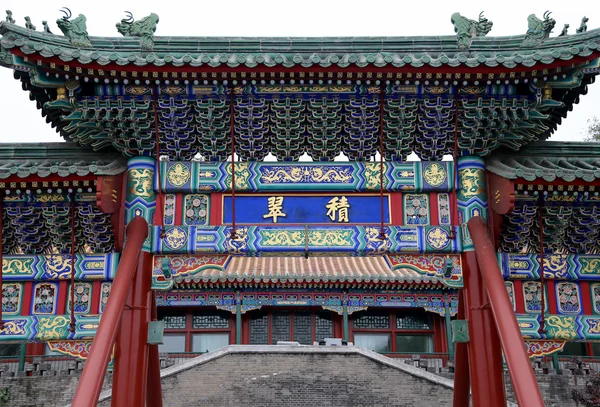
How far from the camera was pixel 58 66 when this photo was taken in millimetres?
7395

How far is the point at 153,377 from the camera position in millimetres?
8680

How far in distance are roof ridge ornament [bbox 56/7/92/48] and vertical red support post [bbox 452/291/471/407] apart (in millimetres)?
5797

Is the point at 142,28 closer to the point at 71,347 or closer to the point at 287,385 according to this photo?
the point at 71,347

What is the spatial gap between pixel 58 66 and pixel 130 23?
197 cm

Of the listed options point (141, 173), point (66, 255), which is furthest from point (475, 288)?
point (66, 255)

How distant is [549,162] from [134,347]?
566cm

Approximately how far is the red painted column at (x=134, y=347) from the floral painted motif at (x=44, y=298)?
1.27m

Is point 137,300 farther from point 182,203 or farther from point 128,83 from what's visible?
point 128,83

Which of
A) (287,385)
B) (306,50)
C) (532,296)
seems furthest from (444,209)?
(287,385)

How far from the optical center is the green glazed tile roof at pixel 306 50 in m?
7.29

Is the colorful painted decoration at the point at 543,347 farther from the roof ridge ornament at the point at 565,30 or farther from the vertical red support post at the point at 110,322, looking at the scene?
the vertical red support post at the point at 110,322

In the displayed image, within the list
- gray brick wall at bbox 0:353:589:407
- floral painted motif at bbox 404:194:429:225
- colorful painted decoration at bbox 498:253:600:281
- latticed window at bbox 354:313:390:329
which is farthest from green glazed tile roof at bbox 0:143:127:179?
latticed window at bbox 354:313:390:329

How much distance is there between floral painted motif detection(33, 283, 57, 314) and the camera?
852cm

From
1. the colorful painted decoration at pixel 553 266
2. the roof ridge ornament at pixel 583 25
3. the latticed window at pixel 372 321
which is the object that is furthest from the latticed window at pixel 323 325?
the roof ridge ornament at pixel 583 25
